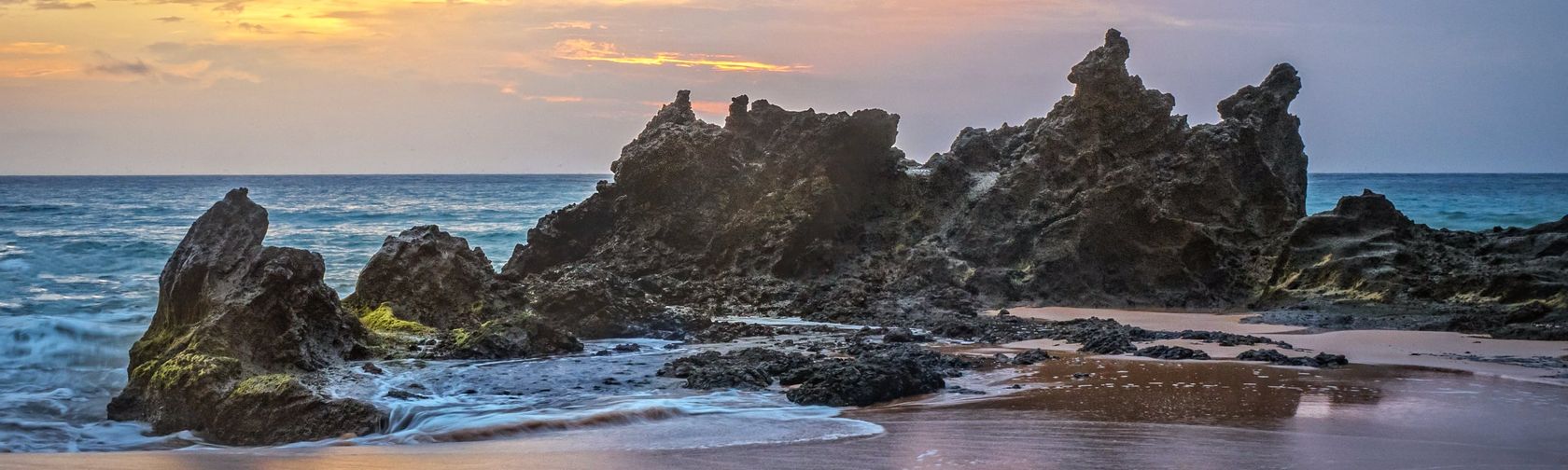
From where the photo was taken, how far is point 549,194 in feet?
226

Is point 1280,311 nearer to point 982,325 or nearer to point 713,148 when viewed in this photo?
point 982,325

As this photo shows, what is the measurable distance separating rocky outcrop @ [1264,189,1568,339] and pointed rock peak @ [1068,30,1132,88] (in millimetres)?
3098

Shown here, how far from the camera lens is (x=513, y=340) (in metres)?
10.8

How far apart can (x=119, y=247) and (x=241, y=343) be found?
815 inches

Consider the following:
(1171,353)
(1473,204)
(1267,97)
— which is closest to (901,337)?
(1171,353)

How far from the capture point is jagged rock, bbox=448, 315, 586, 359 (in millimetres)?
10570

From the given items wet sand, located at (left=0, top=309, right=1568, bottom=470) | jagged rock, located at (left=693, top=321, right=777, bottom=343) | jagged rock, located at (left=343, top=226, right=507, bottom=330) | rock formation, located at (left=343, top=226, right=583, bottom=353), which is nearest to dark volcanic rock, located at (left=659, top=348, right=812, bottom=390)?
wet sand, located at (left=0, top=309, right=1568, bottom=470)

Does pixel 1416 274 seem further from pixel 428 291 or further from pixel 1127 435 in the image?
pixel 428 291

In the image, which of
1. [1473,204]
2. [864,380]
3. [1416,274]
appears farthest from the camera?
[1473,204]

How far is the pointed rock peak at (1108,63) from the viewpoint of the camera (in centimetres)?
1625

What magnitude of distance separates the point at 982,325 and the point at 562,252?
6979 mm

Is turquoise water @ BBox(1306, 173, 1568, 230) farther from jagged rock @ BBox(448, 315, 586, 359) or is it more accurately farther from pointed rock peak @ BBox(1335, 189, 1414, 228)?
jagged rock @ BBox(448, 315, 586, 359)

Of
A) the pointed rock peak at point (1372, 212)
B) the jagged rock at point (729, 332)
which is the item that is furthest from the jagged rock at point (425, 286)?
the pointed rock peak at point (1372, 212)

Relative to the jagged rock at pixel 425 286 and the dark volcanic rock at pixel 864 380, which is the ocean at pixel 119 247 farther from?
the jagged rock at pixel 425 286
